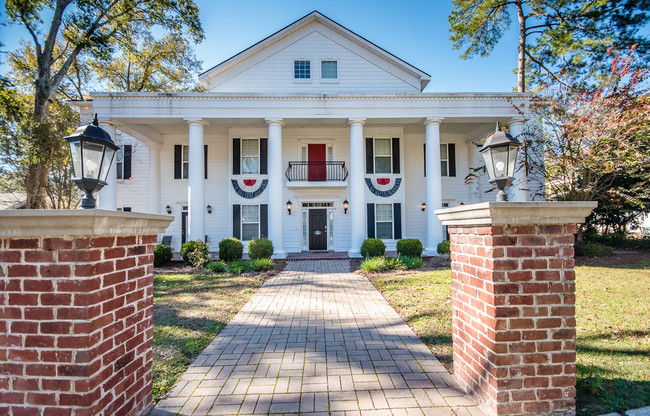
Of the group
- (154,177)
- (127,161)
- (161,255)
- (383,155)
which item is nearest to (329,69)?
(383,155)

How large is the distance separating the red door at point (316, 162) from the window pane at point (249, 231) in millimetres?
3519

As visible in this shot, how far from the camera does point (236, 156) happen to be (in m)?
15.2

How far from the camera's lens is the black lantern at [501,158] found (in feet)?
10.3

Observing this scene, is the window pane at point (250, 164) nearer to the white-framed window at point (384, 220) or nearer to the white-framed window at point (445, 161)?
the white-framed window at point (384, 220)

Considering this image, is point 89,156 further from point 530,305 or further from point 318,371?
point 530,305

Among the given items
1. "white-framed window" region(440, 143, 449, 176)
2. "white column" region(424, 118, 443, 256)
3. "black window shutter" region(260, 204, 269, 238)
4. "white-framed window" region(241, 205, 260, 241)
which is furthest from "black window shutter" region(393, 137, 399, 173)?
"white-framed window" region(241, 205, 260, 241)

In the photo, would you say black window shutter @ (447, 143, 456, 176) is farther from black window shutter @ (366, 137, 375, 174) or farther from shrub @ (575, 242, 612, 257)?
shrub @ (575, 242, 612, 257)

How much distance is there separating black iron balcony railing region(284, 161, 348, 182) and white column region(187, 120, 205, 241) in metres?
3.95

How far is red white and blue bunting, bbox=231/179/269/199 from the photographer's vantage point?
15.1 m

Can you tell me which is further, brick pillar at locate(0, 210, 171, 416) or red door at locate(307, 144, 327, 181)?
red door at locate(307, 144, 327, 181)

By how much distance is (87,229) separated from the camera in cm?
187

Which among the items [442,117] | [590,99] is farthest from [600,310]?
[442,117]

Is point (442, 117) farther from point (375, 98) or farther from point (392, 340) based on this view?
point (392, 340)

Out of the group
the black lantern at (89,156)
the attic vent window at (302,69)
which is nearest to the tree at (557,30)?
the attic vent window at (302,69)
